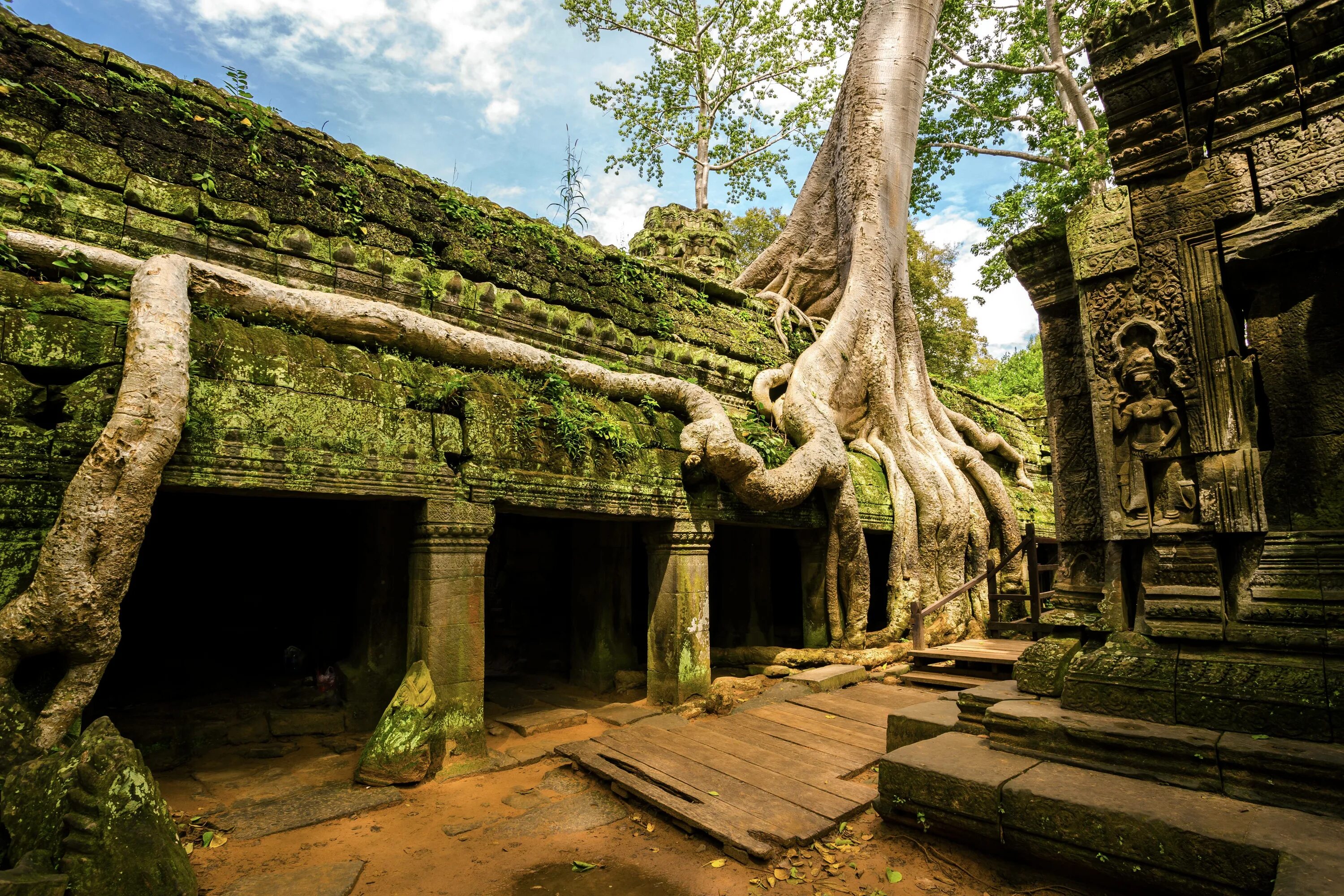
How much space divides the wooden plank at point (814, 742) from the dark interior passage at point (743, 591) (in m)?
2.93

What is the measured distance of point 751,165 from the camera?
66.3ft

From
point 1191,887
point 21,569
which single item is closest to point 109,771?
point 21,569

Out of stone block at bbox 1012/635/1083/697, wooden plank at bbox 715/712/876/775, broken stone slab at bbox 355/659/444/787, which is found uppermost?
stone block at bbox 1012/635/1083/697

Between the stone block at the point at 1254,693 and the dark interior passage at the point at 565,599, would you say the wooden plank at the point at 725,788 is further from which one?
the dark interior passage at the point at 565,599

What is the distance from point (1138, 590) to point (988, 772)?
1.33 meters

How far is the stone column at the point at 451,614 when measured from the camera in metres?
4.34

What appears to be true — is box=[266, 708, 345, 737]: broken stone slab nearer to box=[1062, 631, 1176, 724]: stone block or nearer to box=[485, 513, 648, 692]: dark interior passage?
box=[485, 513, 648, 692]: dark interior passage

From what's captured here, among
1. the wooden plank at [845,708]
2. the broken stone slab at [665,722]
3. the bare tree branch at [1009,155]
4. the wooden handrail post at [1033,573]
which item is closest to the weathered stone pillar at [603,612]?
the broken stone slab at [665,722]

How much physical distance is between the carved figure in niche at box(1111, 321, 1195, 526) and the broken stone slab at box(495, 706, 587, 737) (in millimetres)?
4132

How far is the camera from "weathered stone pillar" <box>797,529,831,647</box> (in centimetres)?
749

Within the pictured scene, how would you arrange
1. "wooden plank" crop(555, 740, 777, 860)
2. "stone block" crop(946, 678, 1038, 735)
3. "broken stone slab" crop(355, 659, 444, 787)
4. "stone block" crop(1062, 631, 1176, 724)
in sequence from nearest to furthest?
"stone block" crop(1062, 631, 1176, 724)
"wooden plank" crop(555, 740, 777, 860)
"stone block" crop(946, 678, 1038, 735)
"broken stone slab" crop(355, 659, 444, 787)

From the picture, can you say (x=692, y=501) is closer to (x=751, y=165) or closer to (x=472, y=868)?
(x=472, y=868)

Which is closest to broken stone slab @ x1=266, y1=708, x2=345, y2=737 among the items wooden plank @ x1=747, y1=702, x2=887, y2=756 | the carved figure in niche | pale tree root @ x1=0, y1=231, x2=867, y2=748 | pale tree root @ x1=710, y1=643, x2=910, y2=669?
pale tree root @ x1=0, y1=231, x2=867, y2=748

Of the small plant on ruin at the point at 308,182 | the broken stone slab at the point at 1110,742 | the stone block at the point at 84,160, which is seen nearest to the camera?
the broken stone slab at the point at 1110,742
